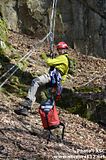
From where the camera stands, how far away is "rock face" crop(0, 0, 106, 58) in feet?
52.9

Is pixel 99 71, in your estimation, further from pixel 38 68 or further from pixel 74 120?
pixel 74 120

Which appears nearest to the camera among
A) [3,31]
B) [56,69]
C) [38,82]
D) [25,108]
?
[56,69]

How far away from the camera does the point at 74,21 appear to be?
1666 centimetres

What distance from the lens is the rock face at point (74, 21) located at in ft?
52.9

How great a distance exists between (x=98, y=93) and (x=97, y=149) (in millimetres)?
3126

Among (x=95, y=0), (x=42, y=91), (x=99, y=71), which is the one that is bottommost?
(x=99, y=71)

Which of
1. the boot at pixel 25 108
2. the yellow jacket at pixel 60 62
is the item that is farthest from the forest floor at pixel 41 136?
the yellow jacket at pixel 60 62

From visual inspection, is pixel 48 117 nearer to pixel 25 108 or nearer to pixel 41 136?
pixel 41 136

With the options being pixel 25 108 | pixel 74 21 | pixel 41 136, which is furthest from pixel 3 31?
pixel 41 136

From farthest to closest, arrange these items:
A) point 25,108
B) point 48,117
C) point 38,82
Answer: point 25,108
point 38,82
point 48,117

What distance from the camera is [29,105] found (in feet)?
30.3

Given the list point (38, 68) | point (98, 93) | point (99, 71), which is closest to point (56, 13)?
point (99, 71)

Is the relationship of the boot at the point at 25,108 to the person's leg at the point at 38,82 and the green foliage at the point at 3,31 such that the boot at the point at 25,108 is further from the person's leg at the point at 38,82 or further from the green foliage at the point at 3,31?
the green foliage at the point at 3,31

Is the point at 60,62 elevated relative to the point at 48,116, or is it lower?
elevated
